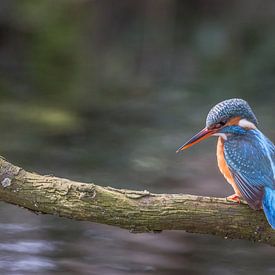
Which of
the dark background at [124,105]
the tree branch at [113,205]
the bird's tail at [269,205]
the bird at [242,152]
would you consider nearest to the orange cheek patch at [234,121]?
the bird at [242,152]

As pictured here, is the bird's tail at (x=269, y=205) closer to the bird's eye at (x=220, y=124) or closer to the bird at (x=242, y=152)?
the bird at (x=242, y=152)

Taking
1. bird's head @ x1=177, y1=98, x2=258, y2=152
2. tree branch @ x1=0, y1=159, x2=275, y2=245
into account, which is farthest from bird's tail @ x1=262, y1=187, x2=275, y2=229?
bird's head @ x1=177, y1=98, x2=258, y2=152

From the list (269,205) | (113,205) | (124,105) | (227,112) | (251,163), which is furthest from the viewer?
(124,105)

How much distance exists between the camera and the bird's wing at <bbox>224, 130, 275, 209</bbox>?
3.88 metres

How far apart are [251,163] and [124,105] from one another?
613 cm

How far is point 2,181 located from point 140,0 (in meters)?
8.72

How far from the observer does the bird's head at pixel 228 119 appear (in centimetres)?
418

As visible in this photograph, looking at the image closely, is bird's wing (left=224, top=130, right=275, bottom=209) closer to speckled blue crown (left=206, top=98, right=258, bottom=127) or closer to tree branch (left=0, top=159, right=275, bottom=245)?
speckled blue crown (left=206, top=98, right=258, bottom=127)

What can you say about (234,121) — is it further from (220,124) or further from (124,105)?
(124,105)

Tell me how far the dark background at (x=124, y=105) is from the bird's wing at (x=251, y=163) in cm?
188

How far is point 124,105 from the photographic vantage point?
33.2 ft

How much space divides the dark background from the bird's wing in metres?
1.88

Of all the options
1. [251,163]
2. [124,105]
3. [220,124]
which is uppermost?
[124,105]

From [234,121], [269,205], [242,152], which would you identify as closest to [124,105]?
[234,121]
